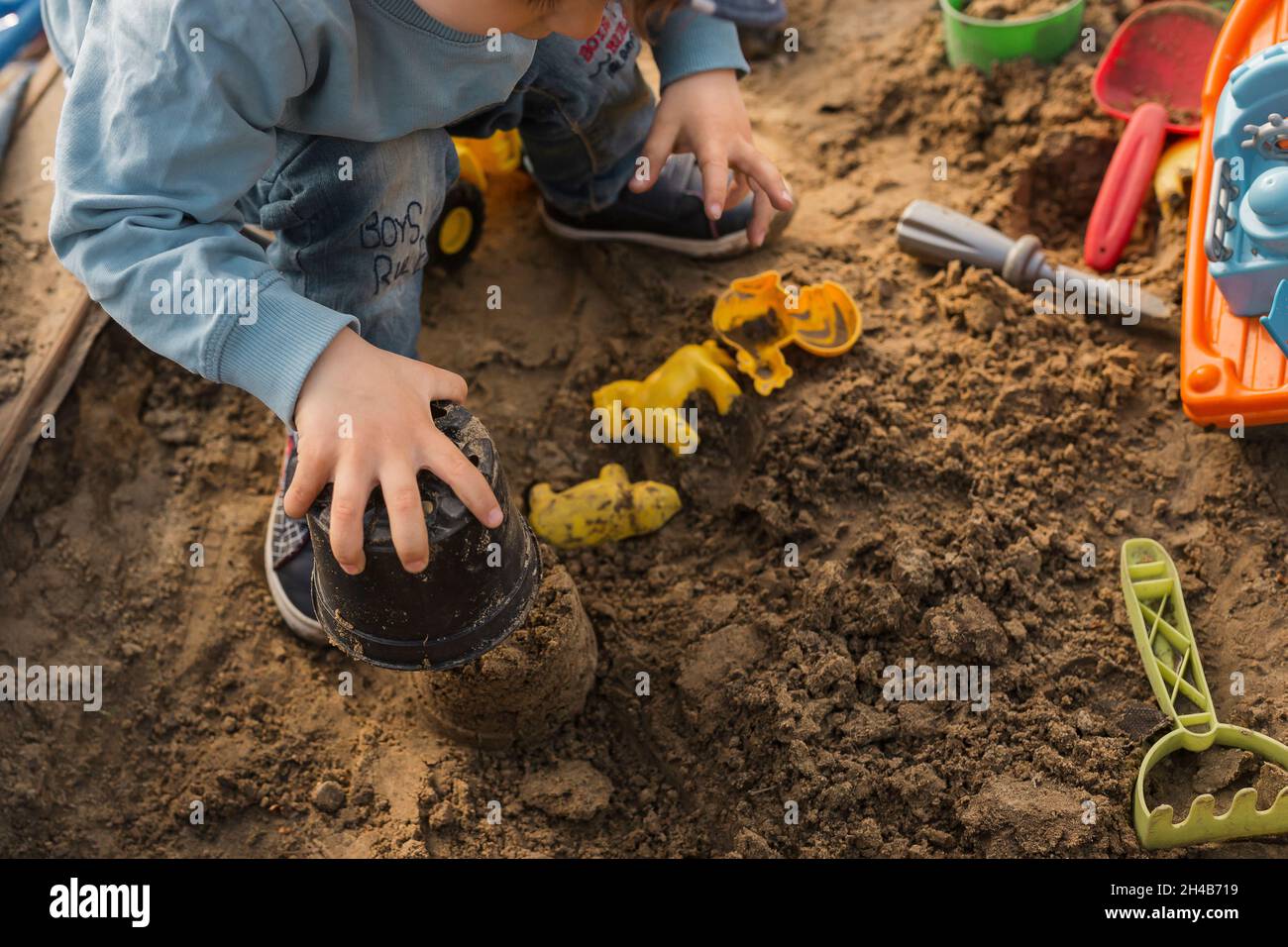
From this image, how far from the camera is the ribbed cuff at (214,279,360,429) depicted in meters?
1.09

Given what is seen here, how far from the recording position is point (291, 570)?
155 cm

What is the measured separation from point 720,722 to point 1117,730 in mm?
445

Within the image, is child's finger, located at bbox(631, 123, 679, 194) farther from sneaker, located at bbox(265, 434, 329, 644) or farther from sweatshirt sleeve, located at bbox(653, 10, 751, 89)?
sneaker, located at bbox(265, 434, 329, 644)

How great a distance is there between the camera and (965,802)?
1.30 m

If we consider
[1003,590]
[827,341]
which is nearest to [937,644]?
[1003,590]

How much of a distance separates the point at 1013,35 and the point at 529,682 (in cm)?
141

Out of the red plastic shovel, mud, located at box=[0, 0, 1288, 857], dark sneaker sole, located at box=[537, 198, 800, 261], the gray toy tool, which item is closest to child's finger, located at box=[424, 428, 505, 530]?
mud, located at box=[0, 0, 1288, 857]

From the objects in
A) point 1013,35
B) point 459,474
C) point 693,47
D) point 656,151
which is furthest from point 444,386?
point 1013,35

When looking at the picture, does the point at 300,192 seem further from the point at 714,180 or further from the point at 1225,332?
the point at 1225,332

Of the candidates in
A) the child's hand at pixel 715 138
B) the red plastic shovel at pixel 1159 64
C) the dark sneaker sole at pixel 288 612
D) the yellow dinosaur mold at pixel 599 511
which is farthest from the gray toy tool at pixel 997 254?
the dark sneaker sole at pixel 288 612

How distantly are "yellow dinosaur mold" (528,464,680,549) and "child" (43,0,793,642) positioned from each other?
30 centimetres
